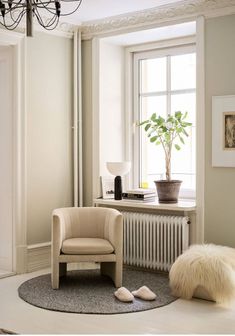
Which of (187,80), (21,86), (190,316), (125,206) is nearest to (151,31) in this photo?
(187,80)

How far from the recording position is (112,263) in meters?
4.83

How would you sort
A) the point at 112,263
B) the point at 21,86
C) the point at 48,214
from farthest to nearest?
1. the point at 48,214
2. the point at 21,86
3. the point at 112,263

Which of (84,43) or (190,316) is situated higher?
(84,43)

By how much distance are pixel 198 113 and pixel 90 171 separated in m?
1.50

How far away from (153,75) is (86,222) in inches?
77.4

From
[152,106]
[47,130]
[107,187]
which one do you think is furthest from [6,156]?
[152,106]

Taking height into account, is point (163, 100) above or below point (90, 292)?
above

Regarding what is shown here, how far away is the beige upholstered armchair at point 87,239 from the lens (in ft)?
15.1

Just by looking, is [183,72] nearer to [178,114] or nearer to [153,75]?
[153,75]

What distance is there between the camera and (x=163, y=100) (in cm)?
590

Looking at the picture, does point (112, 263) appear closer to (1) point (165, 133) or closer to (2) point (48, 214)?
(2) point (48, 214)

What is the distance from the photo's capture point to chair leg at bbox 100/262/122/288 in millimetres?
4672

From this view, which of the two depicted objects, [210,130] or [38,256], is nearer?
[210,130]

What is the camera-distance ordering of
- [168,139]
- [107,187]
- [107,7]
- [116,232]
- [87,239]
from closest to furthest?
[116,232], [87,239], [107,7], [168,139], [107,187]
